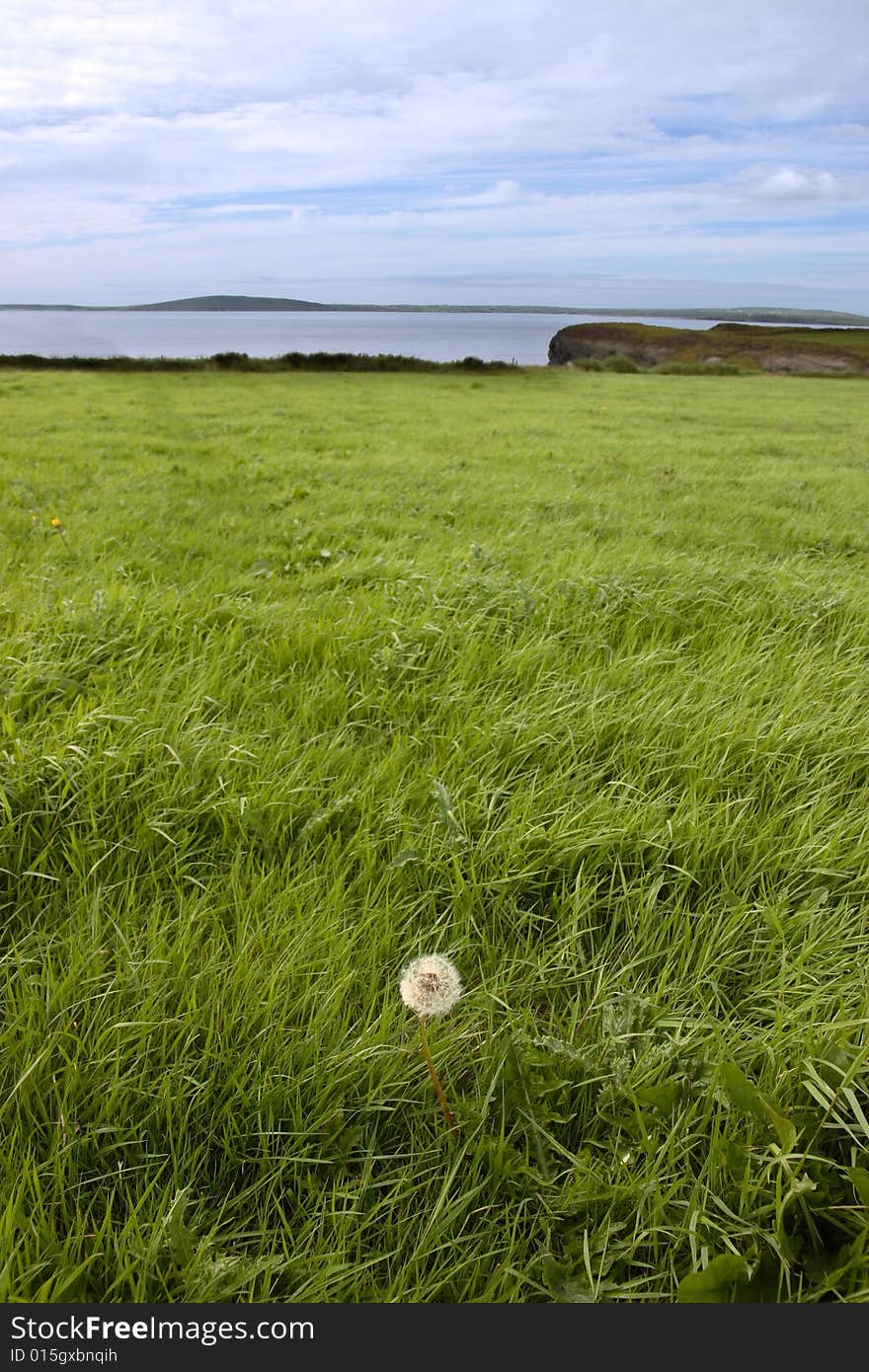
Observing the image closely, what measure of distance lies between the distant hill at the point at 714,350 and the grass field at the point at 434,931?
137ft

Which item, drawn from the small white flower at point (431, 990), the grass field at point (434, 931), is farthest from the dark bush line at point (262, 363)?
the small white flower at point (431, 990)

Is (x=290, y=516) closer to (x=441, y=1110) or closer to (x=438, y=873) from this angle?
(x=438, y=873)

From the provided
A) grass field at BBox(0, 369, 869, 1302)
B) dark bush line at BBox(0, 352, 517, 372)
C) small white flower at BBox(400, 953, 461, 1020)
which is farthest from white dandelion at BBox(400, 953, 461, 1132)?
dark bush line at BBox(0, 352, 517, 372)

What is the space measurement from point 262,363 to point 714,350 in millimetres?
37872

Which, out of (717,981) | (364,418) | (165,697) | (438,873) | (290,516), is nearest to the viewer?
(717,981)

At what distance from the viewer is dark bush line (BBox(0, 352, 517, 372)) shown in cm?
2819

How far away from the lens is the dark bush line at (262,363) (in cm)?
2819

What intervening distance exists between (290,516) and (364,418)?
33.7ft

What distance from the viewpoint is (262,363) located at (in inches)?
1191

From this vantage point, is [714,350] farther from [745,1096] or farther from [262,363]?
[745,1096]

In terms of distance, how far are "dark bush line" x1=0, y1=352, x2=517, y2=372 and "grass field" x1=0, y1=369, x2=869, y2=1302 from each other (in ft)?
94.5

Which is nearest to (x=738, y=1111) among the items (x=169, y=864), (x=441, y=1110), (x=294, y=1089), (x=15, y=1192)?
(x=441, y=1110)

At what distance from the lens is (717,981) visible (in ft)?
5.92

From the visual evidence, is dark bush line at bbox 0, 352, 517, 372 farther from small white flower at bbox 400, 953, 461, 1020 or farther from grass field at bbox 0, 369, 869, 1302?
small white flower at bbox 400, 953, 461, 1020
